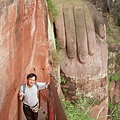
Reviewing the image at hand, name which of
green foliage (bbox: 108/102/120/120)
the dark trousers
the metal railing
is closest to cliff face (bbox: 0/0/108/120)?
the dark trousers

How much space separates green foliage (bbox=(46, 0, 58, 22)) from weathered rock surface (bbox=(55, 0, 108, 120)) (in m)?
0.11

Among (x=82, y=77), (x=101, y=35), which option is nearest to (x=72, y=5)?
(x=101, y=35)

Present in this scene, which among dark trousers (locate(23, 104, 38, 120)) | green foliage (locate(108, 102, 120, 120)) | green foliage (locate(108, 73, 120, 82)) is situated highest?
dark trousers (locate(23, 104, 38, 120))

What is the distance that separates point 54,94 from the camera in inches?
175

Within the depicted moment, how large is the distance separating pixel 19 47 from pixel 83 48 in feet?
7.07

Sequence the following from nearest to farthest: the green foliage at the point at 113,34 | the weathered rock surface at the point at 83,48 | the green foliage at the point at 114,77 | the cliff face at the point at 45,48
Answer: the cliff face at the point at 45,48, the weathered rock surface at the point at 83,48, the green foliage at the point at 113,34, the green foliage at the point at 114,77

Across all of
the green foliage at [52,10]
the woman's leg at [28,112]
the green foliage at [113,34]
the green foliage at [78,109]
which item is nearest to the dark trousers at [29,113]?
the woman's leg at [28,112]

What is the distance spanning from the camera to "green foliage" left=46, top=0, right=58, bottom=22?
5.20 m

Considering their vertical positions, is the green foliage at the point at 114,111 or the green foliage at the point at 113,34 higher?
the green foliage at the point at 113,34

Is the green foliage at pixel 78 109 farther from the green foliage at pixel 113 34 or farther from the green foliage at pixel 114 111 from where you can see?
the green foliage at pixel 113 34

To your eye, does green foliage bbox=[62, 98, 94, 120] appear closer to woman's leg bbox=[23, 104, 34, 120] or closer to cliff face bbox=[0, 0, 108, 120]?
cliff face bbox=[0, 0, 108, 120]

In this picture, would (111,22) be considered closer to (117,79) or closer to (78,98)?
(117,79)

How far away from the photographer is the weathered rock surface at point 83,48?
18.4 ft

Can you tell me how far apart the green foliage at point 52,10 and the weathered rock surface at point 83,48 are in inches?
4.4
